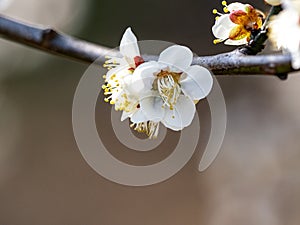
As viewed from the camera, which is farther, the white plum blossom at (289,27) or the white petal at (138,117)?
the white petal at (138,117)

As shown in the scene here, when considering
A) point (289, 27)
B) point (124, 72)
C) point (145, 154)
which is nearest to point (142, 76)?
point (124, 72)

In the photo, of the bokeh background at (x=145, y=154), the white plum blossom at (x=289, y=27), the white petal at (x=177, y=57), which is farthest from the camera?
the bokeh background at (x=145, y=154)

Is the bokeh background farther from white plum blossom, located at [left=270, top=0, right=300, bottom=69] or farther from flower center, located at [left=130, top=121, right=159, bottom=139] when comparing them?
white plum blossom, located at [left=270, top=0, right=300, bottom=69]

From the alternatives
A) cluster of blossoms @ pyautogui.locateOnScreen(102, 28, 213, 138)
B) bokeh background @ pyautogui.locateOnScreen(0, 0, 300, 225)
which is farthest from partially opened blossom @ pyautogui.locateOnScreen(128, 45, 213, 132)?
bokeh background @ pyautogui.locateOnScreen(0, 0, 300, 225)

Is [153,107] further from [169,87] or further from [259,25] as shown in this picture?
[259,25]

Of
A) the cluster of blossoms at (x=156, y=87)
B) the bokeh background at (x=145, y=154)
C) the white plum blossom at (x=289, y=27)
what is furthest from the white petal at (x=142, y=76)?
the bokeh background at (x=145, y=154)

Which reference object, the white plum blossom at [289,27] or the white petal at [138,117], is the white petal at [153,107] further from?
the white plum blossom at [289,27]

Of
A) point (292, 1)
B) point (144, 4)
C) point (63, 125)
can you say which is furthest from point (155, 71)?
point (144, 4)

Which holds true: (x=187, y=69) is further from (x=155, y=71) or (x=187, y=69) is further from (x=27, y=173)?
(x=27, y=173)

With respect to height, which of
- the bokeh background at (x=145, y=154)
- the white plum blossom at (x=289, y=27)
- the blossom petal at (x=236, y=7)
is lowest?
the bokeh background at (x=145, y=154)
